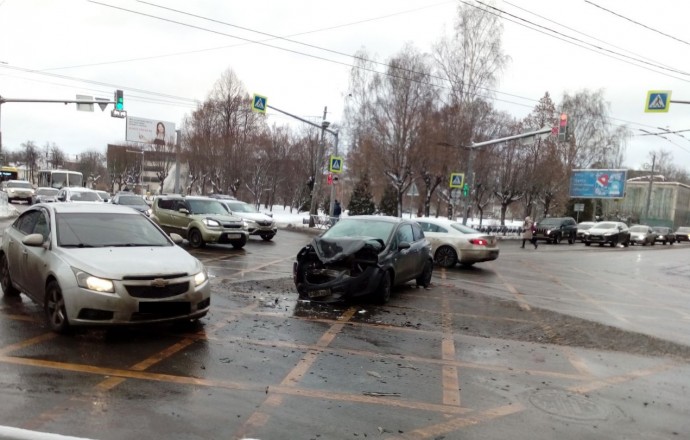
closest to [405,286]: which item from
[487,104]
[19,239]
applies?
[19,239]

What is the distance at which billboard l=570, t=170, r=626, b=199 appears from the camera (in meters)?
44.2

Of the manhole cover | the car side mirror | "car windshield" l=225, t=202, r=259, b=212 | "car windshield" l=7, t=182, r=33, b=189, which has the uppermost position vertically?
the car side mirror

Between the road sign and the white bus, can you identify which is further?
the white bus

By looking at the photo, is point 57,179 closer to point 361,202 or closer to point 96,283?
point 361,202

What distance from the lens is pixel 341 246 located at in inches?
336

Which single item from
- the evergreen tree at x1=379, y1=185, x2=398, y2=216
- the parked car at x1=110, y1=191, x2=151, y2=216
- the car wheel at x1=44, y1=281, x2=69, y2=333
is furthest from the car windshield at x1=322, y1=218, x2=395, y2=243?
the evergreen tree at x1=379, y1=185, x2=398, y2=216

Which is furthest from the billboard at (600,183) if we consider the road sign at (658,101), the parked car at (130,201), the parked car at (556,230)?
the parked car at (130,201)

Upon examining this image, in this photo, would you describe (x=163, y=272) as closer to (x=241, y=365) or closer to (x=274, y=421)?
(x=241, y=365)

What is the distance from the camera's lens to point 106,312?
5.31 m

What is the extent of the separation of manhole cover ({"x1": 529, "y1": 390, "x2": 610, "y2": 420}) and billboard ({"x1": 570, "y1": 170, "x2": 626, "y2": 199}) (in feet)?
146

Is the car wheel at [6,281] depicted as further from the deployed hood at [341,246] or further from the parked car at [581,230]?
the parked car at [581,230]

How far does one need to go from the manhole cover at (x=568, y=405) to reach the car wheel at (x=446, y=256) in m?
10.3

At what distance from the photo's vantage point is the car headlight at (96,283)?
532cm

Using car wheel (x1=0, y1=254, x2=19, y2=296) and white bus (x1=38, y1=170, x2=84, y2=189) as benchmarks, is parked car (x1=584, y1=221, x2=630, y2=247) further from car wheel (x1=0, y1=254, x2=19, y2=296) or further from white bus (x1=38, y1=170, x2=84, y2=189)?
white bus (x1=38, y1=170, x2=84, y2=189)
